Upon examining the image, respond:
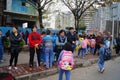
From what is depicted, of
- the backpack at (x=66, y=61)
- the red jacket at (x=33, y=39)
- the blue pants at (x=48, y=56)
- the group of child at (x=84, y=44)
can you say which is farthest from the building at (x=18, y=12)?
the backpack at (x=66, y=61)

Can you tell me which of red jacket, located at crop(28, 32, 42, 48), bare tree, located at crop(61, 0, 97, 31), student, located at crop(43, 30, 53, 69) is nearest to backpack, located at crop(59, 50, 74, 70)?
red jacket, located at crop(28, 32, 42, 48)

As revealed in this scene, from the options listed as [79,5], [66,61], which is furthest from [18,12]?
[66,61]

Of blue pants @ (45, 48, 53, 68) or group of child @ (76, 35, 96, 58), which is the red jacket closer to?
blue pants @ (45, 48, 53, 68)

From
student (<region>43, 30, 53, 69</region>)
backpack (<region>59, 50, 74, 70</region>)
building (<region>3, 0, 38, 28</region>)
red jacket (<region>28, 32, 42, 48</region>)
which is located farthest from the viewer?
building (<region>3, 0, 38, 28</region>)

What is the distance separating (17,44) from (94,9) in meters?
18.0

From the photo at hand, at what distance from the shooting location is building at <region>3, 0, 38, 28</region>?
34.2 m

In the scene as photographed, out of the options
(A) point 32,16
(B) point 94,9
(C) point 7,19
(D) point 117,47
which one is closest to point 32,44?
(D) point 117,47

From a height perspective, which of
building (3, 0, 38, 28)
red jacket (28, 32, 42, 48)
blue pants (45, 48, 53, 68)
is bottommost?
blue pants (45, 48, 53, 68)

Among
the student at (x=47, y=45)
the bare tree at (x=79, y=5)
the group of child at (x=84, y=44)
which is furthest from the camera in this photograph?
the bare tree at (x=79, y=5)

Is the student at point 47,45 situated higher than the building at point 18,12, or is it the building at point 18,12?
the building at point 18,12

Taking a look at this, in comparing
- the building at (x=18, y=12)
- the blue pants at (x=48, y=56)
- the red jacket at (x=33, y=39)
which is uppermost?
the building at (x=18, y=12)

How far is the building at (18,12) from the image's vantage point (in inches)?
1345

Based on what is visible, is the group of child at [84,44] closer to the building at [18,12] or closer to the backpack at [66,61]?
the backpack at [66,61]

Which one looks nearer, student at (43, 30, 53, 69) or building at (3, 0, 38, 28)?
student at (43, 30, 53, 69)
